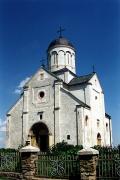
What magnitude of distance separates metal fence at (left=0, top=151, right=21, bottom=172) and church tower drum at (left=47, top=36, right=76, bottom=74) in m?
19.3

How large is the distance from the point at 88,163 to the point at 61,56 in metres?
23.7

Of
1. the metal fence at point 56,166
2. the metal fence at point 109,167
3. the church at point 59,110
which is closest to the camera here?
the metal fence at point 109,167

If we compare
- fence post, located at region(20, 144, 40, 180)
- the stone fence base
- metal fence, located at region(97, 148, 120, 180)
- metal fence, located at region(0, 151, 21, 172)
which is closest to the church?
metal fence, located at region(0, 151, 21, 172)

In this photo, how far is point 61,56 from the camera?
113 feet

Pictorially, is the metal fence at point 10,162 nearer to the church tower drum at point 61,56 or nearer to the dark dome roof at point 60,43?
the church tower drum at point 61,56

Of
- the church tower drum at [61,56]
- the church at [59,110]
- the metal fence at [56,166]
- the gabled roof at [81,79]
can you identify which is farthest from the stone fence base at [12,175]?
the church tower drum at [61,56]

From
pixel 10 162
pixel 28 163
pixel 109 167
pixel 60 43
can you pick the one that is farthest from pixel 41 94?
pixel 109 167

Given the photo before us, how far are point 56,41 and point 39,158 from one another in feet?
76.4

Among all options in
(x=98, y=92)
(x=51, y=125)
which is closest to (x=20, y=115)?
(x=51, y=125)

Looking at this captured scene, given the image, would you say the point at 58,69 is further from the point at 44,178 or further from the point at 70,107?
the point at 44,178

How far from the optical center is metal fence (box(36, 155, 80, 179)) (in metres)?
13.2

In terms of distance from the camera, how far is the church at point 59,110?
28172 millimetres

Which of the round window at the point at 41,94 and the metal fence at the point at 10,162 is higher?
the round window at the point at 41,94

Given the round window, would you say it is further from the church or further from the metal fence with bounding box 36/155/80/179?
the metal fence with bounding box 36/155/80/179
